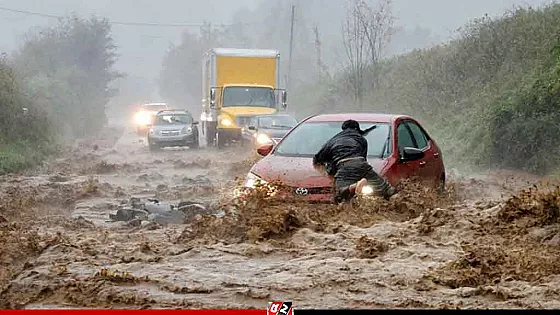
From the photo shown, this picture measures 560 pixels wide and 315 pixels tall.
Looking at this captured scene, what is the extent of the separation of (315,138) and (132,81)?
134 metres

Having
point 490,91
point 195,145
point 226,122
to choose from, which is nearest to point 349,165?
point 490,91

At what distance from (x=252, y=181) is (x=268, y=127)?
46.6ft

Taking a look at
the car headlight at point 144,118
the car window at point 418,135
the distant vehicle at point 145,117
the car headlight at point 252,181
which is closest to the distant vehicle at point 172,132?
Answer: the distant vehicle at point 145,117

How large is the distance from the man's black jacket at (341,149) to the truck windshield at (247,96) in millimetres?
18729

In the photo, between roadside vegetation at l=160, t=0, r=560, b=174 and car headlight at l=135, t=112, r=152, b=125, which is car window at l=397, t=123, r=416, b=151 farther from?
car headlight at l=135, t=112, r=152, b=125

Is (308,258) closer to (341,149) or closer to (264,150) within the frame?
(341,149)

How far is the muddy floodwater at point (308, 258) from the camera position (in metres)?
6.09

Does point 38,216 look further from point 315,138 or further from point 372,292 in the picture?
point 372,292

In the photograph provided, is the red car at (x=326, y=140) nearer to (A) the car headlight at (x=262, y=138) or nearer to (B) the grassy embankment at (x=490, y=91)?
(B) the grassy embankment at (x=490, y=91)

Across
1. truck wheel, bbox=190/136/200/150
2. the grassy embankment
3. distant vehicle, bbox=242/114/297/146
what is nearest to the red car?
the grassy embankment

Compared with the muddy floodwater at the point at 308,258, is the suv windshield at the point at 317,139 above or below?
above

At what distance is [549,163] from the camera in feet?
57.4

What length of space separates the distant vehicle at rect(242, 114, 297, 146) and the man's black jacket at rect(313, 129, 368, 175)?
499 inches

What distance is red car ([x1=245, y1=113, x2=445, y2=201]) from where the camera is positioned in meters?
9.47
